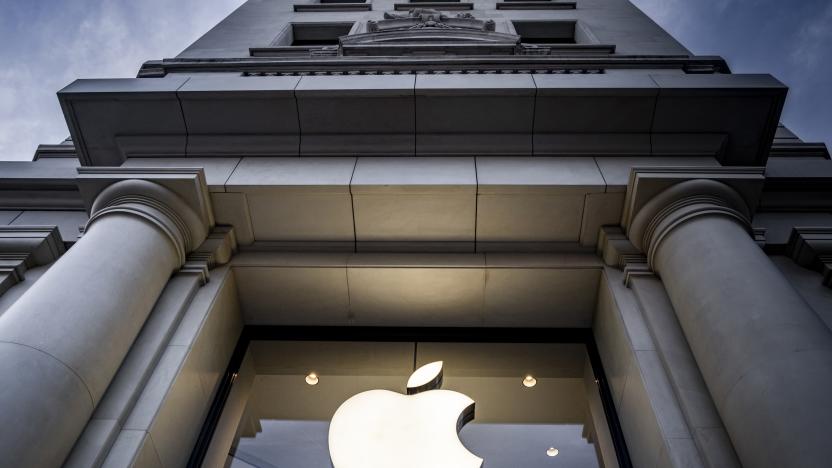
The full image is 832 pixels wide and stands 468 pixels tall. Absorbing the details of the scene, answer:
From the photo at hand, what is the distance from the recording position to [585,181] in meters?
7.00

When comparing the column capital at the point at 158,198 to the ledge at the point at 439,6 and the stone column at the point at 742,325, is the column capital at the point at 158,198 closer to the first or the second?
the stone column at the point at 742,325

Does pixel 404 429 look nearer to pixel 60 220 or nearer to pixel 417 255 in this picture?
pixel 417 255

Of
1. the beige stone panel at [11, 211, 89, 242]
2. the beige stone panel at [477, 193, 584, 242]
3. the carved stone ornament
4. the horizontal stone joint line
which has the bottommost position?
the horizontal stone joint line

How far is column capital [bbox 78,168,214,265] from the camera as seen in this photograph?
6598 mm

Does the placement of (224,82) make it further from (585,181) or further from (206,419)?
(585,181)

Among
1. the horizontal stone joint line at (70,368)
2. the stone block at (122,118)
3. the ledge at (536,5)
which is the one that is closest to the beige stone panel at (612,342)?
the horizontal stone joint line at (70,368)

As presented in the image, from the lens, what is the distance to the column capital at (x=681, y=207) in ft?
20.9

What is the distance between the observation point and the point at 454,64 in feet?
34.4

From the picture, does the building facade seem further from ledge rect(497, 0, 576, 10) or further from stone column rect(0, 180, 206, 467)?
ledge rect(497, 0, 576, 10)

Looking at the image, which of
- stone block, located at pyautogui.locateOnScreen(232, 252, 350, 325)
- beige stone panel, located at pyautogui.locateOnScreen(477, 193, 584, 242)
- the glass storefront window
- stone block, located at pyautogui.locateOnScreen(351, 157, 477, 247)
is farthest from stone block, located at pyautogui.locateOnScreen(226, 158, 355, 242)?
beige stone panel, located at pyautogui.locateOnScreen(477, 193, 584, 242)

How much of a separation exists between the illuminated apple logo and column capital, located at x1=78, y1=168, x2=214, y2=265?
2999 mm

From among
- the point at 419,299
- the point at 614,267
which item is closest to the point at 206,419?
the point at 419,299

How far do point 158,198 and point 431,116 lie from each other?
3.94m

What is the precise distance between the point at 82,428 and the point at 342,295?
363cm
